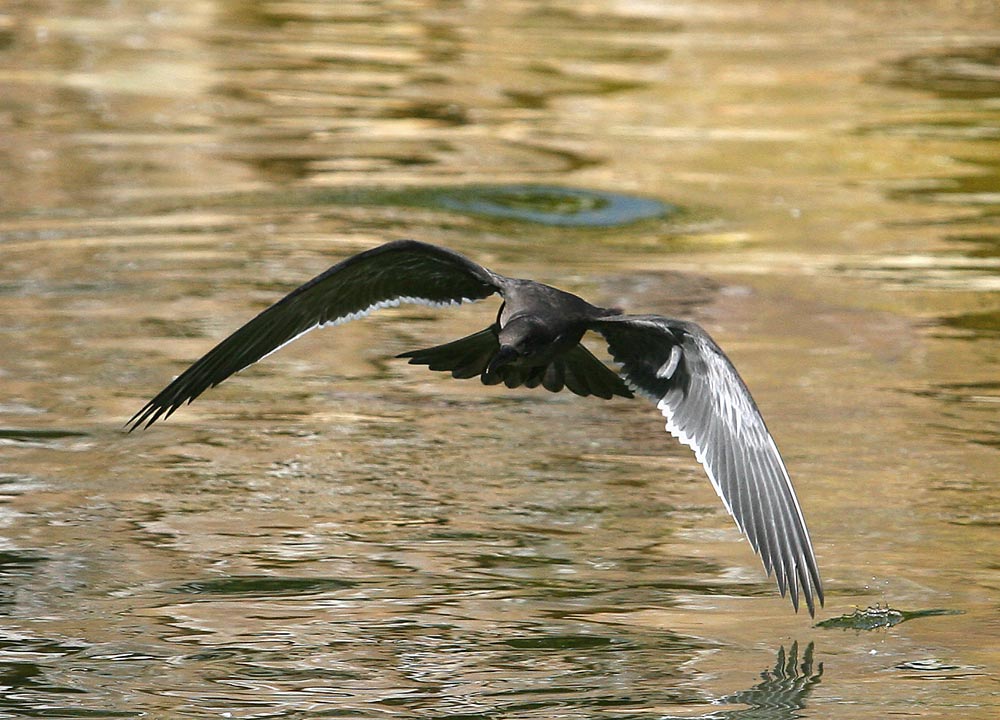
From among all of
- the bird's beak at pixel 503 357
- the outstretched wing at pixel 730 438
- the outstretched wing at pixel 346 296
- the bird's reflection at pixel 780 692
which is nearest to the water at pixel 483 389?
the bird's reflection at pixel 780 692

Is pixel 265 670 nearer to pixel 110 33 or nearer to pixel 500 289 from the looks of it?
pixel 500 289

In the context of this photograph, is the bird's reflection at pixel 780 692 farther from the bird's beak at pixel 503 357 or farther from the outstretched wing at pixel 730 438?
the bird's beak at pixel 503 357

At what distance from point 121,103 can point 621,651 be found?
10053mm

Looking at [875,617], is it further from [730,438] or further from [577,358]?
[577,358]

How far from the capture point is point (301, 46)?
55.3 ft

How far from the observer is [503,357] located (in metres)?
5.77

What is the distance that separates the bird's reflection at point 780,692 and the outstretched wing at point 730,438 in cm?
20

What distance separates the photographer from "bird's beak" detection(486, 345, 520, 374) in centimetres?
577

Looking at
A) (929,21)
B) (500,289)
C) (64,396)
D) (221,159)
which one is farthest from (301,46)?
(500,289)

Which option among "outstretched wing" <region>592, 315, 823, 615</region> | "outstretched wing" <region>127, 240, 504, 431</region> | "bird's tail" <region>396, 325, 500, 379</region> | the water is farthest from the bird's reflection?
"outstretched wing" <region>127, 240, 504, 431</region>

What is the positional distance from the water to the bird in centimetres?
59

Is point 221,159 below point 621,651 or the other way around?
the other way around

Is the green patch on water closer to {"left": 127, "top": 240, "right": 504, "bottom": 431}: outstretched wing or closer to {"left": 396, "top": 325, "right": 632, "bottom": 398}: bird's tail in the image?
{"left": 396, "top": 325, "right": 632, "bottom": 398}: bird's tail

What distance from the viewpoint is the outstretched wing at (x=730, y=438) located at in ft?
18.1
